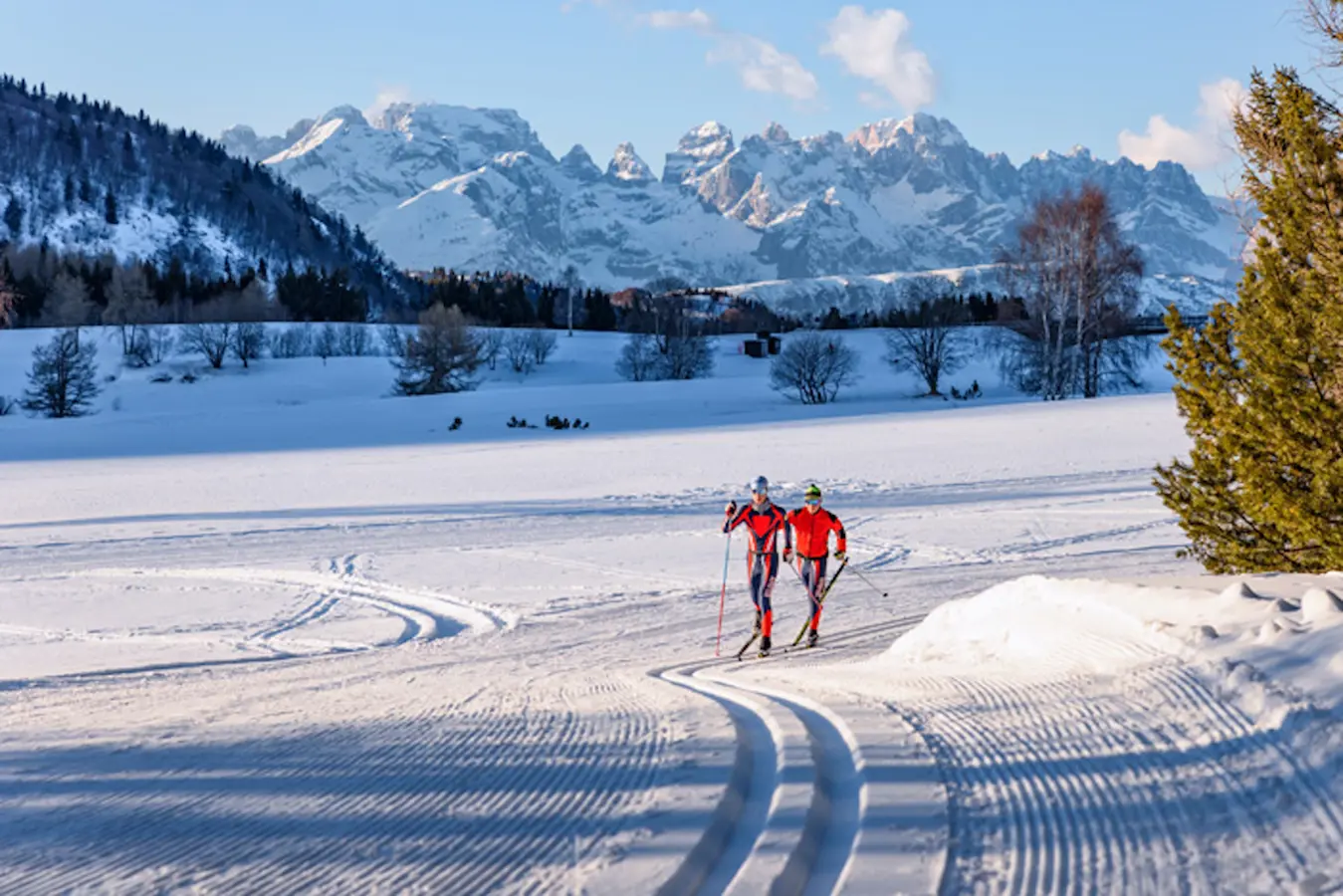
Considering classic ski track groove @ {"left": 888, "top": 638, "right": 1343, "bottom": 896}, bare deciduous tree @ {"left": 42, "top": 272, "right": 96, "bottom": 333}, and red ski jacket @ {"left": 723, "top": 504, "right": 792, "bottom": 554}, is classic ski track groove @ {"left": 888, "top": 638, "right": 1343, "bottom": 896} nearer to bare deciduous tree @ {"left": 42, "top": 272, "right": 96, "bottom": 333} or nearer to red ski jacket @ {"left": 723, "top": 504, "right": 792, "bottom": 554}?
red ski jacket @ {"left": 723, "top": 504, "right": 792, "bottom": 554}

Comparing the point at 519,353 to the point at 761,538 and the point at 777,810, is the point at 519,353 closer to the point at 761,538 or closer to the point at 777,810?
the point at 761,538

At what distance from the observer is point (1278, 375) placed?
948cm

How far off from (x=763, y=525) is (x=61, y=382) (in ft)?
207

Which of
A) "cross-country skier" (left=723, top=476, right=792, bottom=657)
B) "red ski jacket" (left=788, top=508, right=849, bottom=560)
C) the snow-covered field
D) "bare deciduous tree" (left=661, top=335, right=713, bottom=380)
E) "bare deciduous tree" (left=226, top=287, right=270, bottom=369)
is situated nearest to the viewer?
the snow-covered field

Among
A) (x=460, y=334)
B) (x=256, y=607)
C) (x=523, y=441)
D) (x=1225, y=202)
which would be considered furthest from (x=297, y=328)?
(x=1225, y=202)

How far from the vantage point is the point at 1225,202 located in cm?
1145

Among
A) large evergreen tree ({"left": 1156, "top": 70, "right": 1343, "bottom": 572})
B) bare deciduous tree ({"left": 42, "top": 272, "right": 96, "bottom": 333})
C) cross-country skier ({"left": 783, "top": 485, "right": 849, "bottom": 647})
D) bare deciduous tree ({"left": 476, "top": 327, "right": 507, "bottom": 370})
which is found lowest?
cross-country skier ({"left": 783, "top": 485, "right": 849, "bottom": 647})

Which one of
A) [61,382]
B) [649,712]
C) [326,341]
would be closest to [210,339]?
[326,341]

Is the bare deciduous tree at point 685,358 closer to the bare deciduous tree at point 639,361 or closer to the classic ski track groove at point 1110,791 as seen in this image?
the bare deciduous tree at point 639,361

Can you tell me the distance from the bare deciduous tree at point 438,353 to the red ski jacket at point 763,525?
59180 millimetres

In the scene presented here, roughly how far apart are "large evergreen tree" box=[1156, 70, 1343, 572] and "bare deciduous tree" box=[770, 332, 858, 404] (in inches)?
2288

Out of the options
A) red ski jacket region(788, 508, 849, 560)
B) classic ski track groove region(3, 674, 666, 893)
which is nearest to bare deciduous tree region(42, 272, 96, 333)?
red ski jacket region(788, 508, 849, 560)

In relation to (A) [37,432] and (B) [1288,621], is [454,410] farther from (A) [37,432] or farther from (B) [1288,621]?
(B) [1288,621]

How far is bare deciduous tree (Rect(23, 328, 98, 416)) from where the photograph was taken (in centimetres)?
6334
